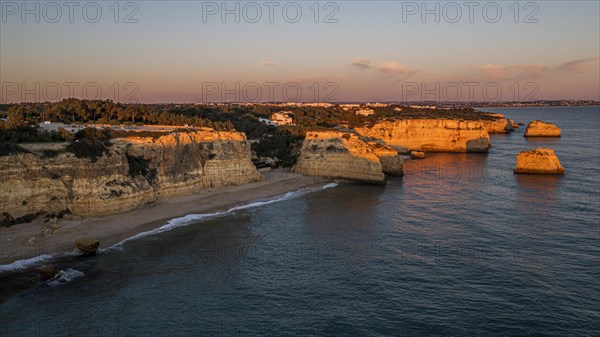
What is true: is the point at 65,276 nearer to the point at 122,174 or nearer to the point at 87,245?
Answer: the point at 87,245

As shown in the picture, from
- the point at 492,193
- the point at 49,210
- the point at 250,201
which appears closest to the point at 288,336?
the point at 49,210

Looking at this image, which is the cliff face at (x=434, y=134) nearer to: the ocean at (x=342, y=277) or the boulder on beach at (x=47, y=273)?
the ocean at (x=342, y=277)

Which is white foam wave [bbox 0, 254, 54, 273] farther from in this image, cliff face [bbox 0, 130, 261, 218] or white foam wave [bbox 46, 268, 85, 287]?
cliff face [bbox 0, 130, 261, 218]

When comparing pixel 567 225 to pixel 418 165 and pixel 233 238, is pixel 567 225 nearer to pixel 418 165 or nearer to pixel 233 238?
pixel 233 238

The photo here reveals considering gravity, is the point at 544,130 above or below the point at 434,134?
above

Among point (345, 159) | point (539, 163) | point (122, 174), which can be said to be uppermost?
point (345, 159)

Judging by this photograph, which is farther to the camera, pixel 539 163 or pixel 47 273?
pixel 539 163

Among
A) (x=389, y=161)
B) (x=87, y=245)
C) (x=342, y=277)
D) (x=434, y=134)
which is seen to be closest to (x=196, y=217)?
(x=87, y=245)

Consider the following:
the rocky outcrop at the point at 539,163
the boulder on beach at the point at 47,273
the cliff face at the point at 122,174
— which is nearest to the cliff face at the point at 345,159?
the cliff face at the point at 122,174
